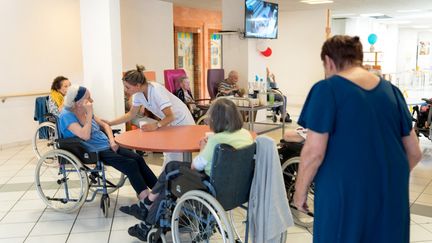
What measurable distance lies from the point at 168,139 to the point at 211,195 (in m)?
0.83

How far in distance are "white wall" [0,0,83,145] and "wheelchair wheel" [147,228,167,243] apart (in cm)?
418

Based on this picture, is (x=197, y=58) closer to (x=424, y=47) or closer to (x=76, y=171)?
(x=76, y=171)

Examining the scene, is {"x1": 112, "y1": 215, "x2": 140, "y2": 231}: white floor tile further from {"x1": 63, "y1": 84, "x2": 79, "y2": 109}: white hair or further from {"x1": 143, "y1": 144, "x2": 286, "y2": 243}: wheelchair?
{"x1": 63, "y1": 84, "x2": 79, "y2": 109}: white hair

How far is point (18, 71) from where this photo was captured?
6.13 metres

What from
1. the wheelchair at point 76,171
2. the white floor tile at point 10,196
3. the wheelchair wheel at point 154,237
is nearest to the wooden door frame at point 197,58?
the white floor tile at point 10,196

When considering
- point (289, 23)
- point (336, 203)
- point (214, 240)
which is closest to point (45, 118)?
point (214, 240)

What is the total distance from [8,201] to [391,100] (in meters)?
3.50

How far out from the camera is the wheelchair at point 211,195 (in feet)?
7.32

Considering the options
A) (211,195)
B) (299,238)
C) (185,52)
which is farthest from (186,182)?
(185,52)

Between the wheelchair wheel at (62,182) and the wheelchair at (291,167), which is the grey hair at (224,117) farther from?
the wheelchair wheel at (62,182)

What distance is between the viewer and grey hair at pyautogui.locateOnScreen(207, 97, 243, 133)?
238cm

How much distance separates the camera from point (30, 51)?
20.5 ft

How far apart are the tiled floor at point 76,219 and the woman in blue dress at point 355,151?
1.39m

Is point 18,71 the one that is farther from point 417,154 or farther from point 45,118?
point 417,154
